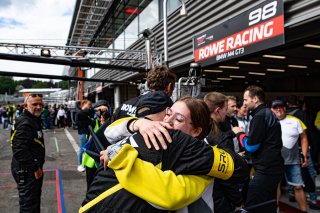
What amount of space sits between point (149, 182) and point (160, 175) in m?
0.05

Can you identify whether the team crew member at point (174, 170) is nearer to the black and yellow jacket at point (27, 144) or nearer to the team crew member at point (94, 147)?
the team crew member at point (94, 147)

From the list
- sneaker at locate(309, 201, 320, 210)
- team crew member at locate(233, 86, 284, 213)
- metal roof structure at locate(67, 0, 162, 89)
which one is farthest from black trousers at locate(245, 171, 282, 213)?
metal roof structure at locate(67, 0, 162, 89)

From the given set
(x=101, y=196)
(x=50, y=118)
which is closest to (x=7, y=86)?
(x=50, y=118)

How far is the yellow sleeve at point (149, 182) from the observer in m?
1.10

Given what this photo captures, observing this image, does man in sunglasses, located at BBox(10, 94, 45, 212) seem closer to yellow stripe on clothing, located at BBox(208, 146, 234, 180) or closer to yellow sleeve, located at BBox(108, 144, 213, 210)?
yellow sleeve, located at BBox(108, 144, 213, 210)

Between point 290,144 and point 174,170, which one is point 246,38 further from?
→ point 174,170

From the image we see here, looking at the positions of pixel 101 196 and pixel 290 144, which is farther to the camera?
pixel 290 144

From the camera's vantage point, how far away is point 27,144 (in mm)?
3312

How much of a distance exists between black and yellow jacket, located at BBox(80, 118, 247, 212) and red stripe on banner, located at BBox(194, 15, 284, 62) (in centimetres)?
431

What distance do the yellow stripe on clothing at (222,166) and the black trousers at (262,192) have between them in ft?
6.81

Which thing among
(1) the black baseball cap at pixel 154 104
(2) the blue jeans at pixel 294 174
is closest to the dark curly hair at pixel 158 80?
(1) the black baseball cap at pixel 154 104

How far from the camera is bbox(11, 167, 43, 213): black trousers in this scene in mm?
3250

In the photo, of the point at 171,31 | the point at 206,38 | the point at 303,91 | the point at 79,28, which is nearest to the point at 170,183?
the point at 206,38

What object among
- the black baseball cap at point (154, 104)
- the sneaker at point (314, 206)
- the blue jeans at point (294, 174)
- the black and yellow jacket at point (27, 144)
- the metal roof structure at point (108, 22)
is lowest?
the sneaker at point (314, 206)
